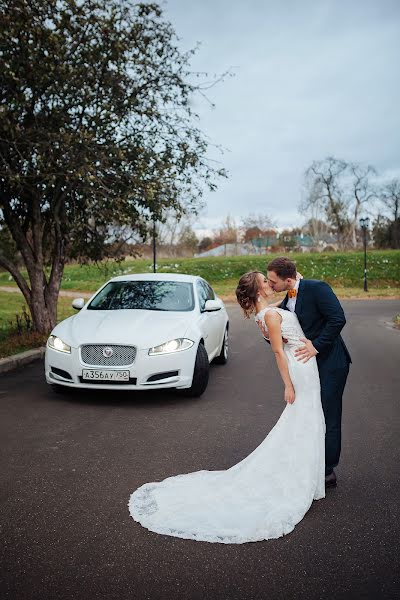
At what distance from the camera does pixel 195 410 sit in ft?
21.4

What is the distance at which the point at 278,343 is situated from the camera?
12.8 feet

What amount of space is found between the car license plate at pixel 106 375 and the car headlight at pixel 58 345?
1.42 ft

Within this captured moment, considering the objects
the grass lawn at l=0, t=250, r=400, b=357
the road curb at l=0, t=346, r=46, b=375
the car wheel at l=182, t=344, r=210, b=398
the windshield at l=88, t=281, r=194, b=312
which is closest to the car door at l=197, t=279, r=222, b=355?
the windshield at l=88, t=281, r=194, b=312

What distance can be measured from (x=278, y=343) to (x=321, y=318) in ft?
1.34

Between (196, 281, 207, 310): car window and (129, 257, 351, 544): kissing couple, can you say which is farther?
(196, 281, 207, 310): car window

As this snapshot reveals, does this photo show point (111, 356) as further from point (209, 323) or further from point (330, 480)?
point (330, 480)

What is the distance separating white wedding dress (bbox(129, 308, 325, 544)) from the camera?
342 centimetres

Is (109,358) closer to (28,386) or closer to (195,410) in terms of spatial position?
(195,410)

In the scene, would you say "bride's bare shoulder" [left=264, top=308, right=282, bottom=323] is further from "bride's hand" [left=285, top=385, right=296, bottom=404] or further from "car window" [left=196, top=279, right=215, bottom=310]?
"car window" [left=196, top=279, right=215, bottom=310]

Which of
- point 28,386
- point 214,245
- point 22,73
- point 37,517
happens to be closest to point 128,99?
point 22,73

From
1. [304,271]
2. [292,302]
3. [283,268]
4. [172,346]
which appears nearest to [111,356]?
[172,346]

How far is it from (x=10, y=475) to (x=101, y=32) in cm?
918

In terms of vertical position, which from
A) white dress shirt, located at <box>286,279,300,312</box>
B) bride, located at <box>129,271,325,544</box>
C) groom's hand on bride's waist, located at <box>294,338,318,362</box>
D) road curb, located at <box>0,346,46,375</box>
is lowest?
road curb, located at <box>0,346,46,375</box>

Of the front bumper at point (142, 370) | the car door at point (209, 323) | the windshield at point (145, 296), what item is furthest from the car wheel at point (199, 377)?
the windshield at point (145, 296)
